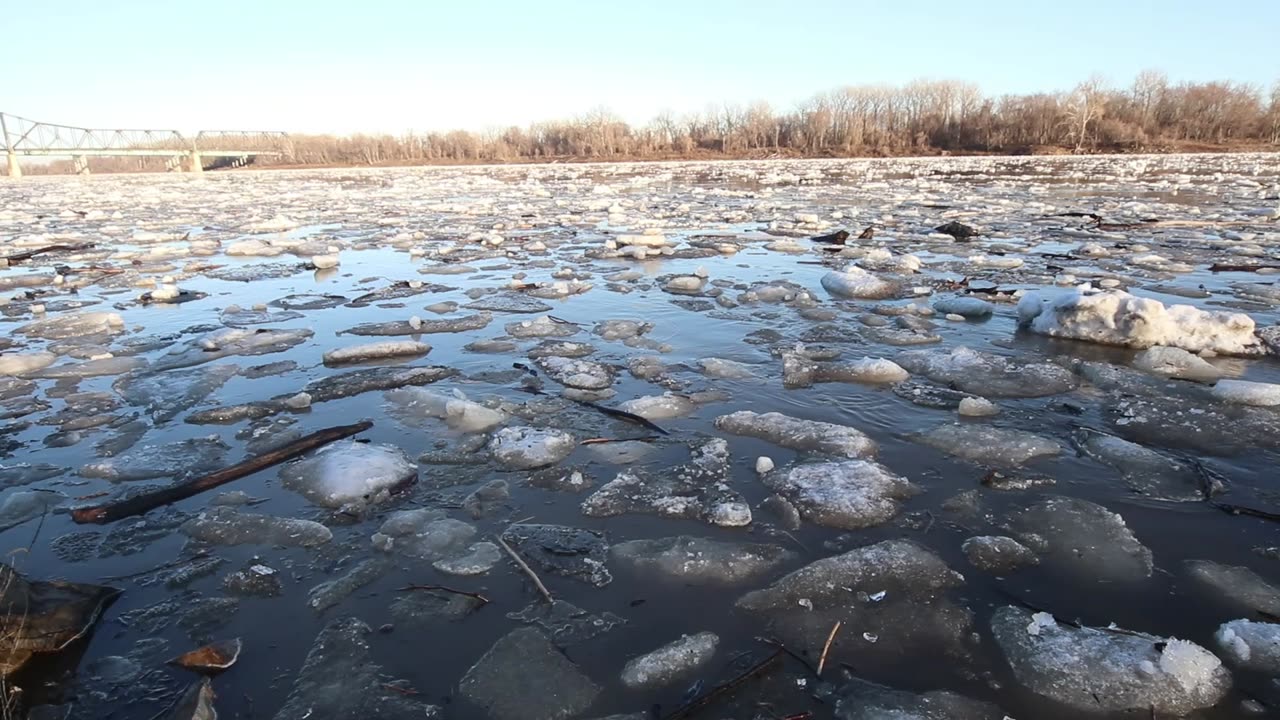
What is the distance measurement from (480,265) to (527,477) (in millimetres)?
5640

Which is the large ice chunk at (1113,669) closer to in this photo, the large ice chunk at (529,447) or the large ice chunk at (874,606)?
the large ice chunk at (874,606)

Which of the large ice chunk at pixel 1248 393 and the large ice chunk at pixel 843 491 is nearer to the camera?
the large ice chunk at pixel 843 491

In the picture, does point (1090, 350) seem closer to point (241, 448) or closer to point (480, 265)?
point (241, 448)

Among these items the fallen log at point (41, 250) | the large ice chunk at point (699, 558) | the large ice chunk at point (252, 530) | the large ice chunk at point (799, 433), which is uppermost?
the fallen log at point (41, 250)

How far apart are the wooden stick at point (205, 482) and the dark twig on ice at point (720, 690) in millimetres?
2184

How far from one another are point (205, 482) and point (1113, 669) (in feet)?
10.5

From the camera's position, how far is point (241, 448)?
3.04 m

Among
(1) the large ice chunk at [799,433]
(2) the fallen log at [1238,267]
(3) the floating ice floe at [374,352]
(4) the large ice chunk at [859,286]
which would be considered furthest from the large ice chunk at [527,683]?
(2) the fallen log at [1238,267]

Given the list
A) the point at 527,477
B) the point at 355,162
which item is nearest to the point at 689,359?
the point at 527,477

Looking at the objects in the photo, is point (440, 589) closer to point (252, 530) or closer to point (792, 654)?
point (252, 530)

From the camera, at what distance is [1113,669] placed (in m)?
1.64

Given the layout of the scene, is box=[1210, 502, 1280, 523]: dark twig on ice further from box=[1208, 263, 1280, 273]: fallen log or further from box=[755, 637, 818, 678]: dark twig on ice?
box=[1208, 263, 1280, 273]: fallen log

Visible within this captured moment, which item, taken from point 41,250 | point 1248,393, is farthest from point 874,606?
point 41,250

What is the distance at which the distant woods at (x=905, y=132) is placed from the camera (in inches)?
1837
